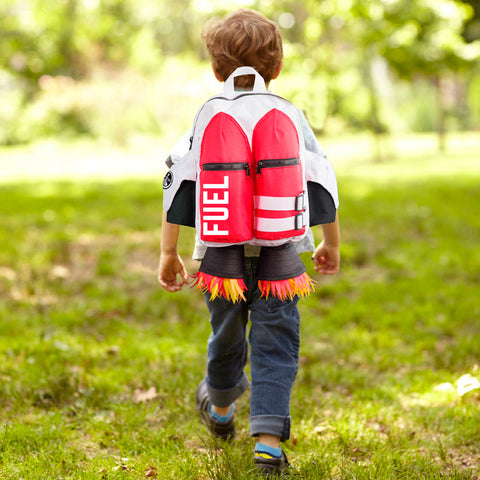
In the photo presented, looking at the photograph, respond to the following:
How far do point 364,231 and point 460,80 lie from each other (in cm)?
2825

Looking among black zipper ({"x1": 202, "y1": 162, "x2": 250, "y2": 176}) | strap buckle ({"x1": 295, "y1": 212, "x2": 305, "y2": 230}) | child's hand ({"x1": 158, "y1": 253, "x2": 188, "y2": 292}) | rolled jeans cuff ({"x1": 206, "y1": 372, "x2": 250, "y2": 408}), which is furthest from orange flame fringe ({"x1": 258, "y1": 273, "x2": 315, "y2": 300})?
rolled jeans cuff ({"x1": 206, "y1": 372, "x2": 250, "y2": 408})

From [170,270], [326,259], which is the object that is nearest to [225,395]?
[170,270]

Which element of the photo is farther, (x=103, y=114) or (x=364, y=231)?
(x=103, y=114)

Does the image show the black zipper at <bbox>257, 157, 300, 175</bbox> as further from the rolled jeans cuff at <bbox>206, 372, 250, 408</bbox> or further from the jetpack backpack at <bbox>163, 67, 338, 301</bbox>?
the rolled jeans cuff at <bbox>206, 372, 250, 408</bbox>

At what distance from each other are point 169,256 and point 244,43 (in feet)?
2.74

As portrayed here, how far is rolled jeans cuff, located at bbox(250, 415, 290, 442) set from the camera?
7.35ft

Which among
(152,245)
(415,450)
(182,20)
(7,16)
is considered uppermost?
(182,20)

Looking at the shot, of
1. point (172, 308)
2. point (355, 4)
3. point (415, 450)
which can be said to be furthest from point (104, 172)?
point (415, 450)

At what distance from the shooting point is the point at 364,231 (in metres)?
6.96

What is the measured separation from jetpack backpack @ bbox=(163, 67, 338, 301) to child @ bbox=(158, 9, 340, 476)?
95mm

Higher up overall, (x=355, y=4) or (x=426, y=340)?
(x=355, y=4)

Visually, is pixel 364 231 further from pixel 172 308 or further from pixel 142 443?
pixel 142 443

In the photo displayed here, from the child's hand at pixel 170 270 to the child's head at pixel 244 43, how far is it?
2.30 feet

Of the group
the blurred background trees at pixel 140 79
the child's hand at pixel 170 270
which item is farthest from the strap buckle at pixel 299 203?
the blurred background trees at pixel 140 79
